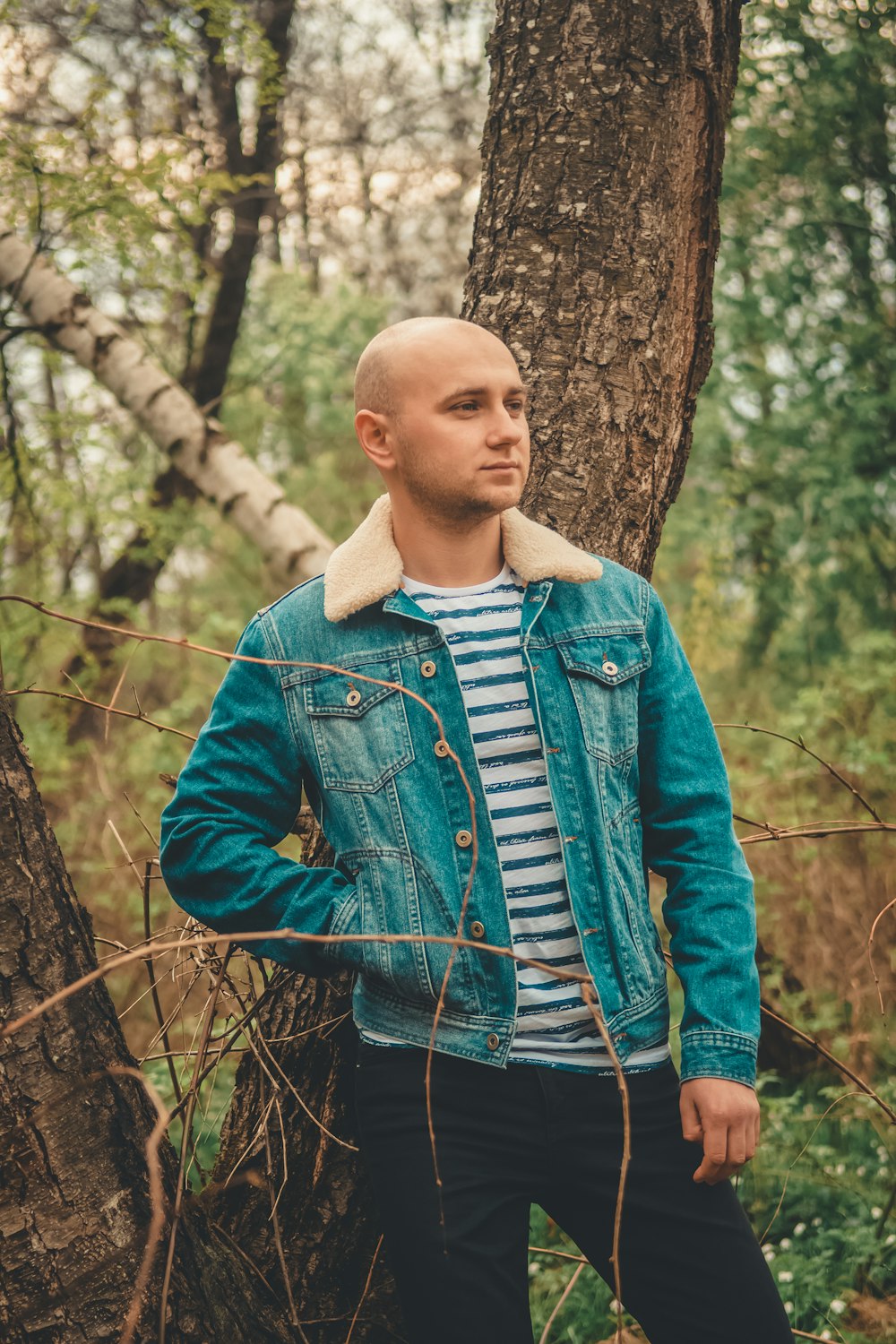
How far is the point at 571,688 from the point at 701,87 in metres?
1.68

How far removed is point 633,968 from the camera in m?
1.85

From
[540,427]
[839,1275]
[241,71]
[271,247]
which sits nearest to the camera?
[540,427]

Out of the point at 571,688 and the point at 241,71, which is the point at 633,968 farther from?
the point at 241,71

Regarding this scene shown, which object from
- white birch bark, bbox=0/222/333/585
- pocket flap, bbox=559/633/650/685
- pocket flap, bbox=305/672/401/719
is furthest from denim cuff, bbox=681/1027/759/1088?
white birch bark, bbox=0/222/333/585

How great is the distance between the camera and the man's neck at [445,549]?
77.7 inches

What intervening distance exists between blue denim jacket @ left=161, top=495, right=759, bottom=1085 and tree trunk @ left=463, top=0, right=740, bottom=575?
2.09 feet

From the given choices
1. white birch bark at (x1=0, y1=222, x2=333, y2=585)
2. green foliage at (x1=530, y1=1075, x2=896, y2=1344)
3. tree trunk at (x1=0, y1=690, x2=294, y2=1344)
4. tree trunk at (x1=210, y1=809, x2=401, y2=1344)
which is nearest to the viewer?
tree trunk at (x1=0, y1=690, x2=294, y2=1344)

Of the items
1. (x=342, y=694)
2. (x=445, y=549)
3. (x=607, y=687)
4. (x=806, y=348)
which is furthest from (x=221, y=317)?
(x=607, y=687)

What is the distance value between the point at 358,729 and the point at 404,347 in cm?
68

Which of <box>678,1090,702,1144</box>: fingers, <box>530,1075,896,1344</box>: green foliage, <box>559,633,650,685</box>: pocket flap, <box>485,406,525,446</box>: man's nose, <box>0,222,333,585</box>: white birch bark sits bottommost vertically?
<box>530,1075,896,1344</box>: green foliage

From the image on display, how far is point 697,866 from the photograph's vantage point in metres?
1.87

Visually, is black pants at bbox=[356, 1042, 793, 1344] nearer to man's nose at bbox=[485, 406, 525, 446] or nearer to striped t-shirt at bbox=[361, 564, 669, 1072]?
striped t-shirt at bbox=[361, 564, 669, 1072]

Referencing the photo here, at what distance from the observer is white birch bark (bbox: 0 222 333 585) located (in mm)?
5531

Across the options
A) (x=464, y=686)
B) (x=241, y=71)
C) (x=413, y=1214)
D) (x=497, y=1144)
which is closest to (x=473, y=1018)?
(x=497, y=1144)
